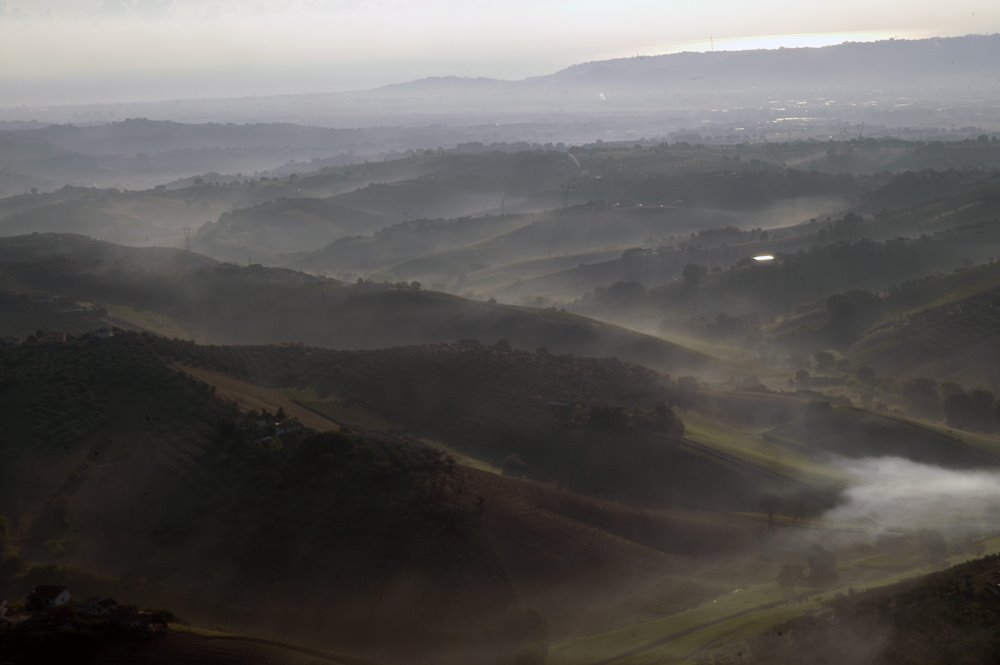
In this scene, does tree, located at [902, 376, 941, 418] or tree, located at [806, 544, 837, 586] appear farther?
tree, located at [902, 376, 941, 418]

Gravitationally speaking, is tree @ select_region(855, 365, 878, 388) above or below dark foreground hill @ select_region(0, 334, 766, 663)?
below

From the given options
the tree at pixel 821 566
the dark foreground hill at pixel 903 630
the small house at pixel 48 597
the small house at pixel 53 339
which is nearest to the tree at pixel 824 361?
the tree at pixel 821 566

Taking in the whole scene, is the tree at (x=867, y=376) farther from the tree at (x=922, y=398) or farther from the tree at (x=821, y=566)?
the tree at (x=821, y=566)

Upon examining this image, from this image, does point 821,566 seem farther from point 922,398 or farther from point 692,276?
point 692,276

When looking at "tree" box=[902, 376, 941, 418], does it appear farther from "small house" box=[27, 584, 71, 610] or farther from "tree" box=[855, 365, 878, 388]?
"small house" box=[27, 584, 71, 610]

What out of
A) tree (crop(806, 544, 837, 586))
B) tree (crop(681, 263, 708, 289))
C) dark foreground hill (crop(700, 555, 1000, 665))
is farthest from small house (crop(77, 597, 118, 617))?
tree (crop(681, 263, 708, 289))

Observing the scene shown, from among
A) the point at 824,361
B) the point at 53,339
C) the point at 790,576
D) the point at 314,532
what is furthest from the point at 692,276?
the point at 314,532

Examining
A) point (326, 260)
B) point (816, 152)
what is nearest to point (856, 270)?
point (326, 260)
